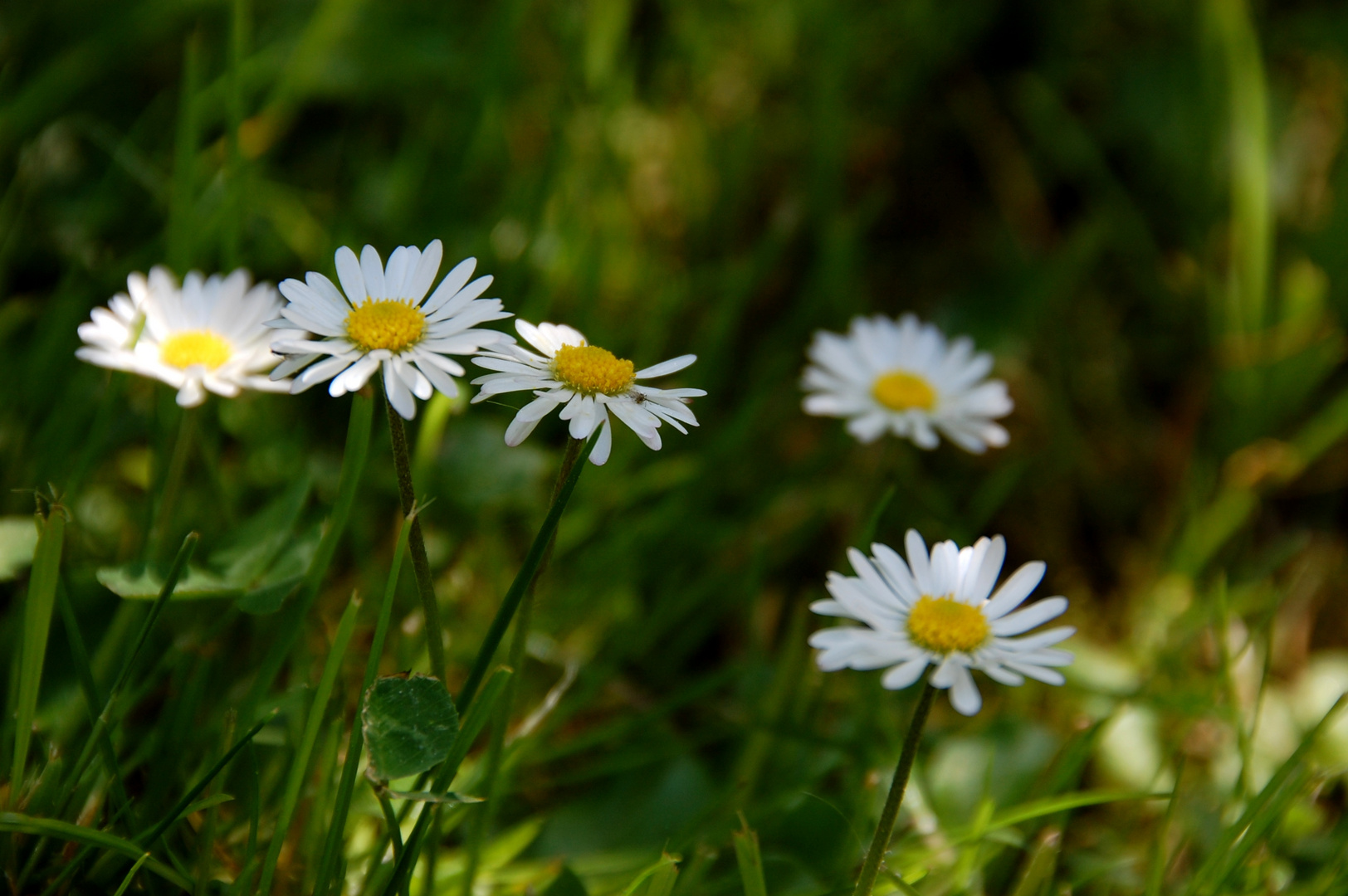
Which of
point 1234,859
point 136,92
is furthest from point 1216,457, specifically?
point 136,92

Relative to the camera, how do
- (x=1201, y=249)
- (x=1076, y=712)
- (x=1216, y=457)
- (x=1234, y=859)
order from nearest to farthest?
(x=1234, y=859) < (x=1076, y=712) < (x=1216, y=457) < (x=1201, y=249)

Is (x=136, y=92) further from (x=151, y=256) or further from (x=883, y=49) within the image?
(x=883, y=49)

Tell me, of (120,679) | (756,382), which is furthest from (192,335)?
(756,382)

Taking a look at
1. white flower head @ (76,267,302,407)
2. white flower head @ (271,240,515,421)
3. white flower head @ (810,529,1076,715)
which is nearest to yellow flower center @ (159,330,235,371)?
white flower head @ (76,267,302,407)

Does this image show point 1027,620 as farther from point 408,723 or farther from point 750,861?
point 408,723

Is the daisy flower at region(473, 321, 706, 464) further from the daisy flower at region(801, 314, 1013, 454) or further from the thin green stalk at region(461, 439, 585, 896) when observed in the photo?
the daisy flower at region(801, 314, 1013, 454)

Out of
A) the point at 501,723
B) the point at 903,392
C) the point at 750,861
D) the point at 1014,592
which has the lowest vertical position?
the point at 750,861
